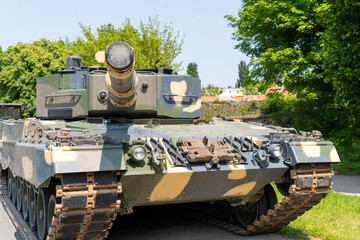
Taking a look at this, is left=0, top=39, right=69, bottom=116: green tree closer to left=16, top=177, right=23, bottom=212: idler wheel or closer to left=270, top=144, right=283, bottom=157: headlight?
left=16, top=177, right=23, bottom=212: idler wheel

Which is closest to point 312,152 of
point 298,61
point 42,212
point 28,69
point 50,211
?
point 50,211

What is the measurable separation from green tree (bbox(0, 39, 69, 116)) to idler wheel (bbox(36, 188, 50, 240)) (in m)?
28.3

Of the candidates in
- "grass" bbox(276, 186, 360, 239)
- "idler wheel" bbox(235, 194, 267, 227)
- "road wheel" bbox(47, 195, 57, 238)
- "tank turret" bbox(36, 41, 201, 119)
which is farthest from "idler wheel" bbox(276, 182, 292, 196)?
"road wheel" bbox(47, 195, 57, 238)

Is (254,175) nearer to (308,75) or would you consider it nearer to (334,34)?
(334,34)

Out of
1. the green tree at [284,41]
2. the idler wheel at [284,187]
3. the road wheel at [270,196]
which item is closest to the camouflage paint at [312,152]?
the idler wheel at [284,187]

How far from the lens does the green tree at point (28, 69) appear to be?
118 ft

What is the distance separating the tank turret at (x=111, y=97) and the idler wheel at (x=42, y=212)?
180cm

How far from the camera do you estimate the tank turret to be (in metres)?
8.81

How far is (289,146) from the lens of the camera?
7734 millimetres

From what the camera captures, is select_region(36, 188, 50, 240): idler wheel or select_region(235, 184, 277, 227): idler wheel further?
select_region(235, 184, 277, 227): idler wheel

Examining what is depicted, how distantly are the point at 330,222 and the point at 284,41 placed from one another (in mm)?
14625

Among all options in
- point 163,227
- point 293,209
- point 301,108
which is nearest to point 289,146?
point 293,209

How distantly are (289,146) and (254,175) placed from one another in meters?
0.76

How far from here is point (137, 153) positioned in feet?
21.7
